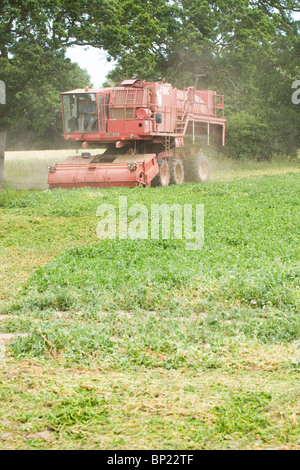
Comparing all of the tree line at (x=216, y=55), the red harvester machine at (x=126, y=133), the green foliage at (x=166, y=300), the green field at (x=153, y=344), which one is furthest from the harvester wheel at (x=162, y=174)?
the green field at (x=153, y=344)

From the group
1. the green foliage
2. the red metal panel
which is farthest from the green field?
the red metal panel

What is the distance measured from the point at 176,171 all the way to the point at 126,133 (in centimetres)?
318

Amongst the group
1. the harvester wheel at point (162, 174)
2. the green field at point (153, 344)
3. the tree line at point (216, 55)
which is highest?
the tree line at point (216, 55)

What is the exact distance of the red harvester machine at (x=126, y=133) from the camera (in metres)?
21.5

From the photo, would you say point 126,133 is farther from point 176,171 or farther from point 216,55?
point 216,55

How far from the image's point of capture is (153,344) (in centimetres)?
576

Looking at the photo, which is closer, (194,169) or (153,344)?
(153,344)

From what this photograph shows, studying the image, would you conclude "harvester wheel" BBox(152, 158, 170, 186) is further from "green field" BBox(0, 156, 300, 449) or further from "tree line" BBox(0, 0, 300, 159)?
"green field" BBox(0, 156, 300, 449)

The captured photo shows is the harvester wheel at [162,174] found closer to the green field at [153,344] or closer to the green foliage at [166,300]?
the green foliage at [166,300]

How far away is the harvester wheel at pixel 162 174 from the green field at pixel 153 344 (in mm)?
11986

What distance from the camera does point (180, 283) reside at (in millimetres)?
7766

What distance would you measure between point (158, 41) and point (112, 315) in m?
30.6

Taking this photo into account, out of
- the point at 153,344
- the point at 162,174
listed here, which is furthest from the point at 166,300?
the point at 162,174

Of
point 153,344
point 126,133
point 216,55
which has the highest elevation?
point 216,55
